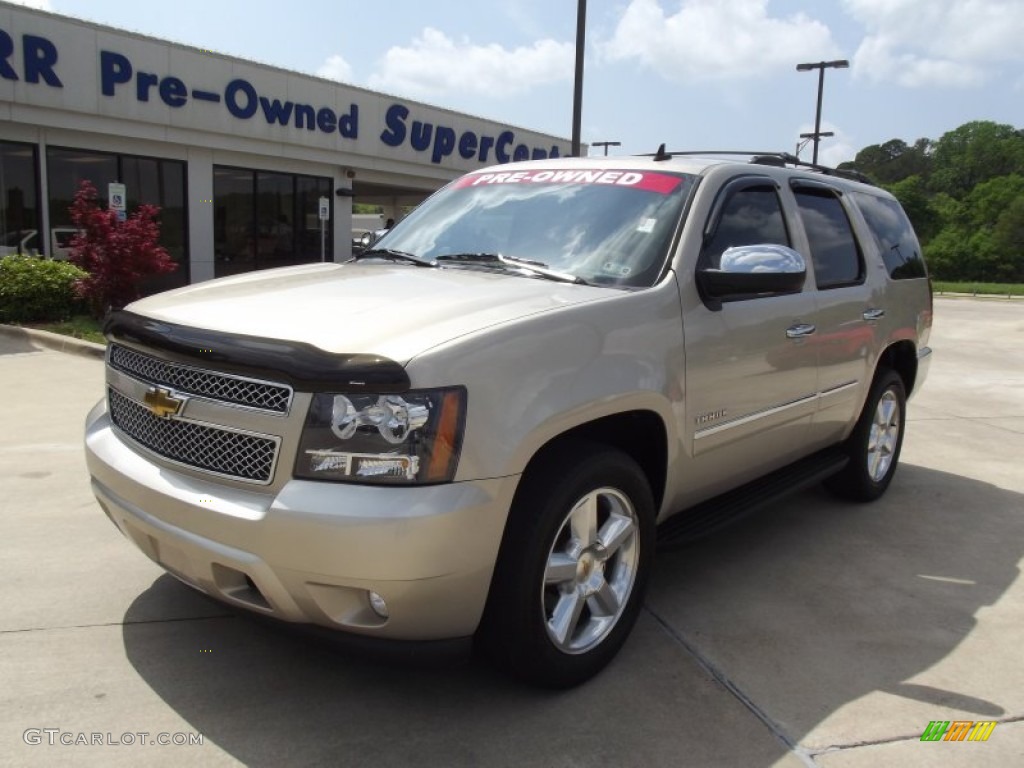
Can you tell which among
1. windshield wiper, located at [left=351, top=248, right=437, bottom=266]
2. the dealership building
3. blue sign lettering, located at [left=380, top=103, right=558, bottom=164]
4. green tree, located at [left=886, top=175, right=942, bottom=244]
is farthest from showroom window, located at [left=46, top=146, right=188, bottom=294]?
green tree, located at [left=886, top=175, right=942, bottom=244]

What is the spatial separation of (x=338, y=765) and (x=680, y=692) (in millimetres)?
1202

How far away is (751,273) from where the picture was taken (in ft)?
10.9

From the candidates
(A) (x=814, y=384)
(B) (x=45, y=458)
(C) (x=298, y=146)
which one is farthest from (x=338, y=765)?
(C) (x=298, y=146)

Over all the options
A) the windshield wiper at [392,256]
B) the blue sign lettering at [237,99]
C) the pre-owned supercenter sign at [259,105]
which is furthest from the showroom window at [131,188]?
the windshield wiper at [392,256]

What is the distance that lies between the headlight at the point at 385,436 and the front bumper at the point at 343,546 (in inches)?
1.7

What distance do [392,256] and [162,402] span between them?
5.07ft

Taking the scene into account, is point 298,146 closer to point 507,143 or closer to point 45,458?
point 507,143

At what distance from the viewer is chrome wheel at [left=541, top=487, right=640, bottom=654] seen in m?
2.83

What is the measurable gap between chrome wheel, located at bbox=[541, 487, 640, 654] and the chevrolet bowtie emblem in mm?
1279

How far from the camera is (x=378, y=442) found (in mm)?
2385

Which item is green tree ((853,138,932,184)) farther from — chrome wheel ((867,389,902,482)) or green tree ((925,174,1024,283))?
chrome wheel ((867,389,902,482))

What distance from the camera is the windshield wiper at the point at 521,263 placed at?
Result: 10.7ft

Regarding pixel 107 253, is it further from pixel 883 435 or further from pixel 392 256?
pixel 883 435

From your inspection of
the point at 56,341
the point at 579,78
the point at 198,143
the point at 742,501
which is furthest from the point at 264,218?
the point at 742,501
